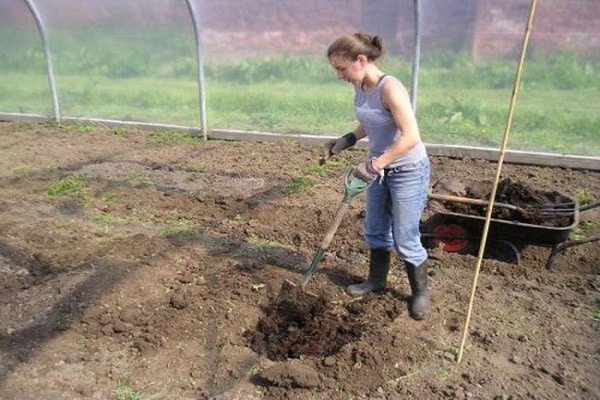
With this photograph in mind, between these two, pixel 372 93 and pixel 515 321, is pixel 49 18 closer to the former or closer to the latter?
pixel 372 93

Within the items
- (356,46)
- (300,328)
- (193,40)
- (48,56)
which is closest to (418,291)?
(300,328)

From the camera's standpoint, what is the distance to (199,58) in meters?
8.14

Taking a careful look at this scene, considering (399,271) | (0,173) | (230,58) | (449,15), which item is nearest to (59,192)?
(0,173)

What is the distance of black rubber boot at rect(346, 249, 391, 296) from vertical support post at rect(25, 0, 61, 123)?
24.2 ft

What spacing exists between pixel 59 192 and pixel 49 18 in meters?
4.38

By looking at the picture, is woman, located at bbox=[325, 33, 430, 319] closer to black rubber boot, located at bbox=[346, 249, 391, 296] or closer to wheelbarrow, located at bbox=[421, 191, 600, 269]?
black rubber boot, located at bbox=[346, 249, 391, 296]

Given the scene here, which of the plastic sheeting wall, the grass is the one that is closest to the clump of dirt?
the grass

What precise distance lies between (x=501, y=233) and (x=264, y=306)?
1.94 m

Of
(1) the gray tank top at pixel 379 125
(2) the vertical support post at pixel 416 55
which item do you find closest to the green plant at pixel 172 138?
(2) the vertical support post at pixel 416 55

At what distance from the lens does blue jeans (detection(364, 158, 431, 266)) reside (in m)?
3.33

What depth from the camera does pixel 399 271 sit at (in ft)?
13.8

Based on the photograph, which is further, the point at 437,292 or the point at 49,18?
the point at 49,18

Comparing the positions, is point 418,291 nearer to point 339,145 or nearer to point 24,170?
point 339,145

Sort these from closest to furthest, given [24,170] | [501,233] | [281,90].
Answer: [501,233]
[24,170]
[281,90]
